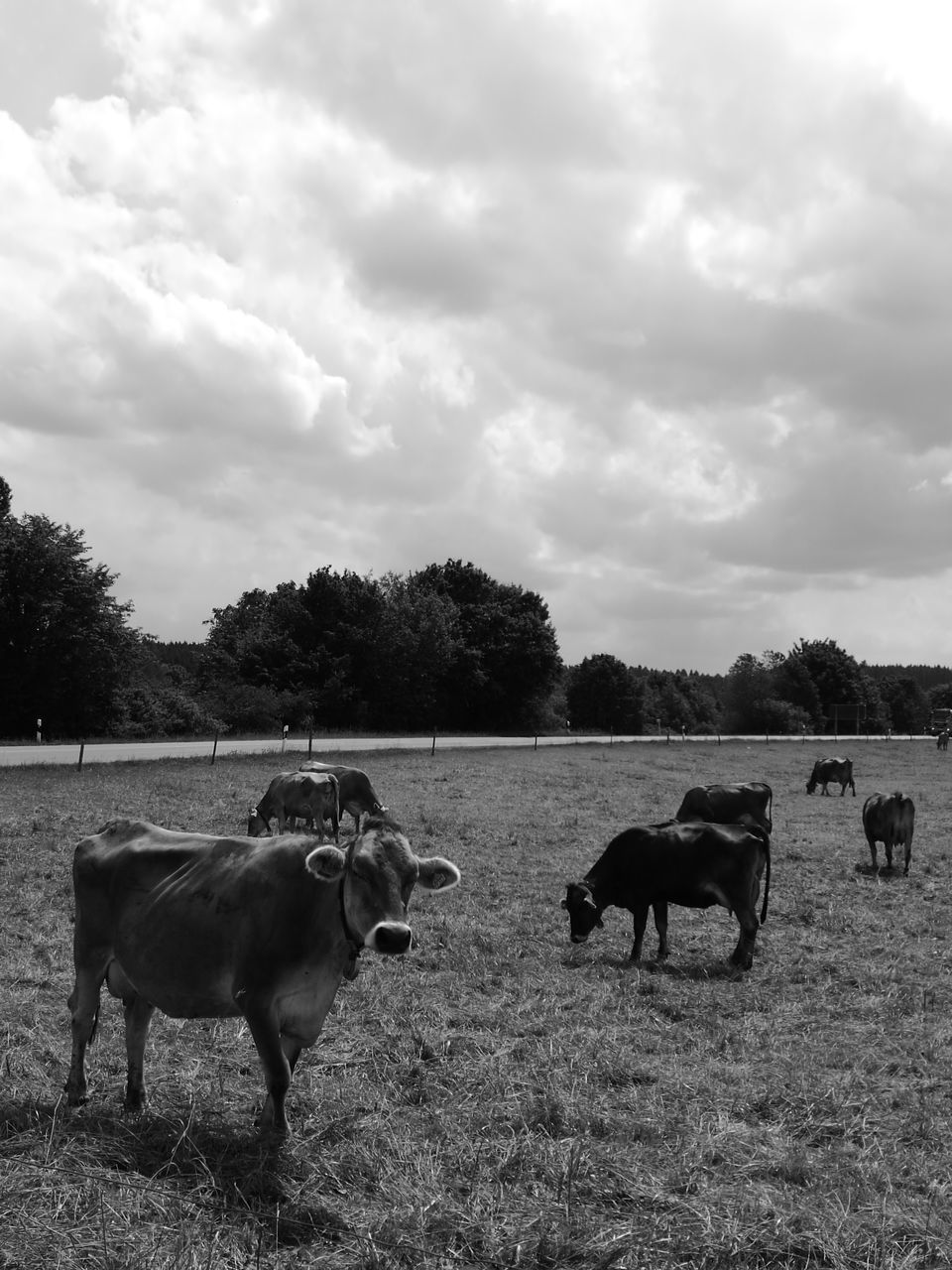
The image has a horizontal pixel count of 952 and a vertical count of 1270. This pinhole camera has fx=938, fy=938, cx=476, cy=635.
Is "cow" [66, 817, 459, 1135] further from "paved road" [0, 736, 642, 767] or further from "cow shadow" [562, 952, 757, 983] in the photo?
"paved road" [0, 736, 642, 767]

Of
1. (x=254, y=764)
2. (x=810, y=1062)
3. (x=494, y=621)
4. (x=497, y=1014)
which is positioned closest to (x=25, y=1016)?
(x=497, y=1014)

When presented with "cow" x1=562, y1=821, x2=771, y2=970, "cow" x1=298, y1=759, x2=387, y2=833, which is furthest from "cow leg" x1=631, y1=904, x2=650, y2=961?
"cow" x1=298, y1=759, x2=387, y2=833

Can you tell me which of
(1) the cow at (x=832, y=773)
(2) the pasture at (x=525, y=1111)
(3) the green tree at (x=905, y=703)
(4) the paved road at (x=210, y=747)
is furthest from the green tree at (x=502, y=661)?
(3) the green tree at (x=905, y=703)

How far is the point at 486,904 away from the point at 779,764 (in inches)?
1569

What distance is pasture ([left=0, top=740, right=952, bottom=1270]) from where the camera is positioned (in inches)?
185

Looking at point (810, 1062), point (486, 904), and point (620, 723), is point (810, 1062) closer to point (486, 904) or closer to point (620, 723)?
point (486, 904)

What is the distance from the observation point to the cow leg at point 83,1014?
20.2ft

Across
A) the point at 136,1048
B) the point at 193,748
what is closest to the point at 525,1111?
the point at 136,1048

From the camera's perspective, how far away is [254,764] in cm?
3284

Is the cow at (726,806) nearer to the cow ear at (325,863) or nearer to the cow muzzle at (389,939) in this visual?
the cow ear at (325,863)

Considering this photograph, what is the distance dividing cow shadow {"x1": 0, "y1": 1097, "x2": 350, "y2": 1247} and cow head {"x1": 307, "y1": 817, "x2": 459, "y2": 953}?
1.29 metres

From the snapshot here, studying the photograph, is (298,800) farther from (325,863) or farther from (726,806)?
(325,863)

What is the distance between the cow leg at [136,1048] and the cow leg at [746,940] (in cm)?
694

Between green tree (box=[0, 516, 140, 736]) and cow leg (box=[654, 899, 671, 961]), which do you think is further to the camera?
green tree (box=[0, 516, 140, 736])
